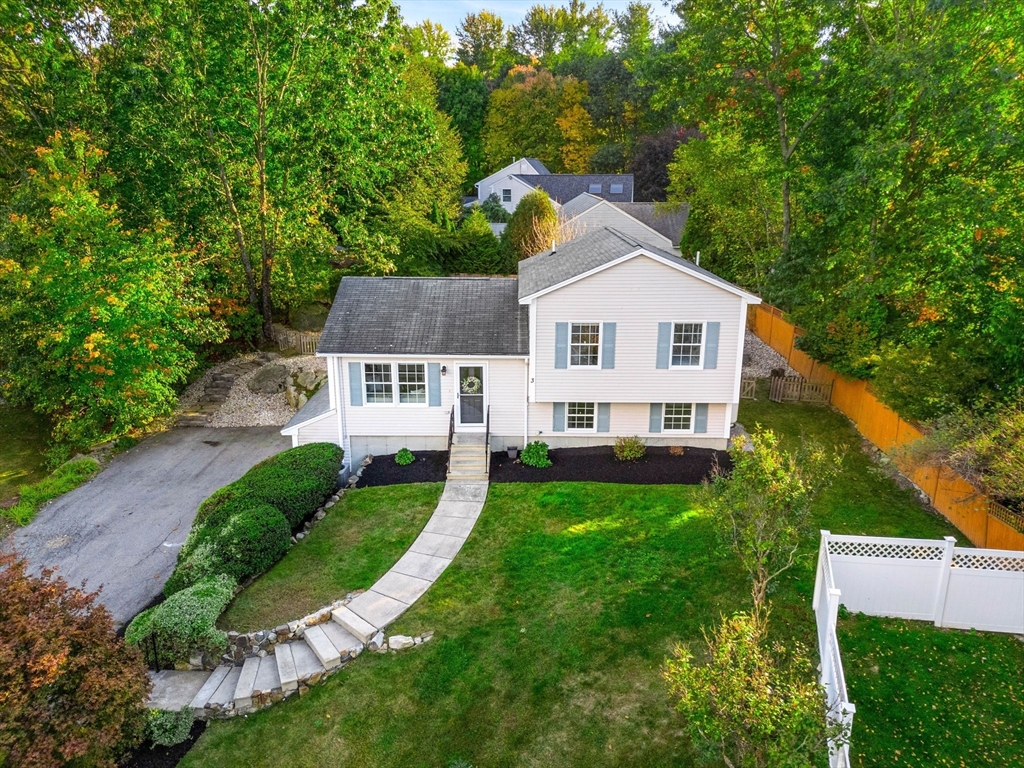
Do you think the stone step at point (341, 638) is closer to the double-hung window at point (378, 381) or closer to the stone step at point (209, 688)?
the stone step at point (209, 688)

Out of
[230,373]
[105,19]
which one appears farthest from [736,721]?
[105,19]

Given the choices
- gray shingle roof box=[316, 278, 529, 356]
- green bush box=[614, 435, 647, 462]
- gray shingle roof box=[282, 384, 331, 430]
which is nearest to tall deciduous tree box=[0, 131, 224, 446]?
gray shingle roof box=[282, 384, 331, 430]

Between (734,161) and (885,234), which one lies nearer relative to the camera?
(885,234)

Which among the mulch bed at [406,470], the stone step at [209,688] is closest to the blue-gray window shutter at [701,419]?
the mulch bed at [406,470]

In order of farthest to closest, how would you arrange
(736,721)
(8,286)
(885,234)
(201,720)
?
(885,234) < (8,286) < (201,720) < (736,721)

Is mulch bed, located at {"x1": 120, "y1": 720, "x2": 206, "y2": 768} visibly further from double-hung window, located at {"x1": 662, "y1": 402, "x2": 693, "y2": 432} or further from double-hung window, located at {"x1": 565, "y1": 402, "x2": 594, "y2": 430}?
double-hung window, located at {"x1": 662, "y1": 402, "x2": 693, "y2": 432}

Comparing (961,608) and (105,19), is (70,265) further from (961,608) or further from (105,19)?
(961,608)
